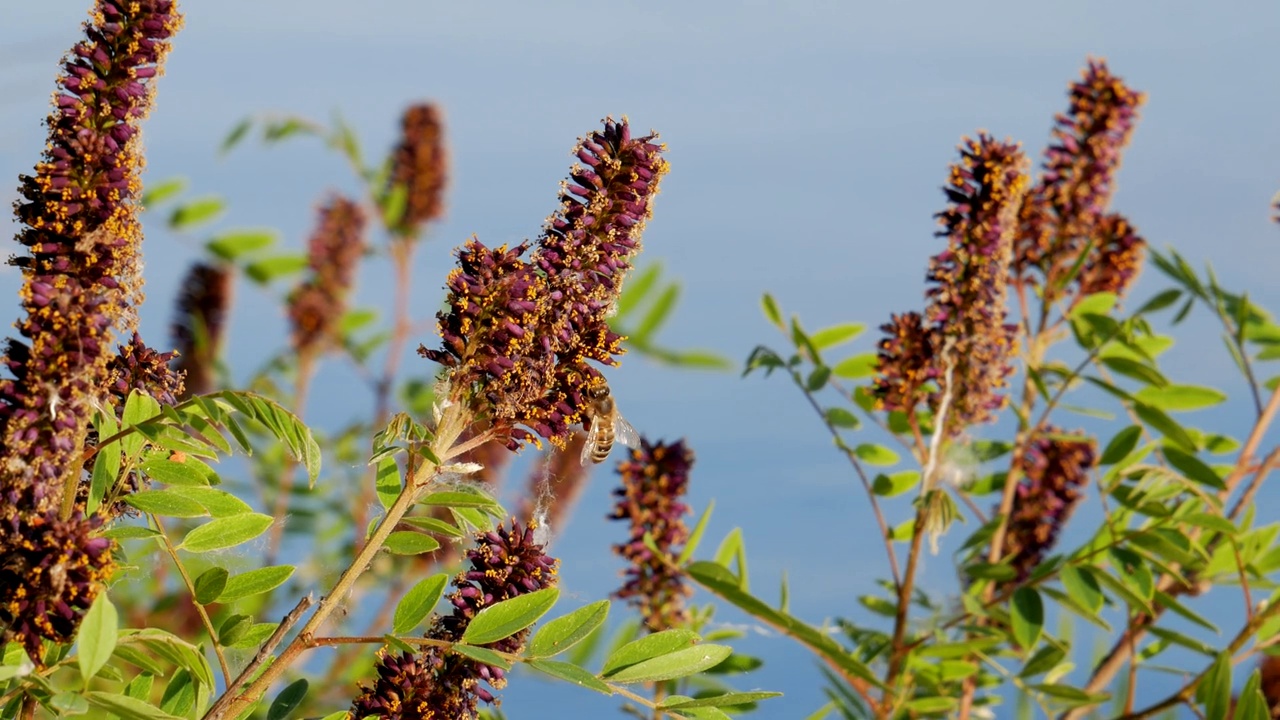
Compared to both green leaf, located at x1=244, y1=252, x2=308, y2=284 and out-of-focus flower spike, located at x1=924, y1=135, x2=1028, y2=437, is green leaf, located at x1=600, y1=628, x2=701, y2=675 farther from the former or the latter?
green leaf, located at x1=244, y1=252, x2=308, y2=284

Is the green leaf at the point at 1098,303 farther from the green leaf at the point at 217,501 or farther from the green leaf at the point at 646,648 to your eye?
the green leaf at the point at 217,501

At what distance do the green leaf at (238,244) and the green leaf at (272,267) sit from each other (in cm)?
4

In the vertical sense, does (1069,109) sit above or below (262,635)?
above

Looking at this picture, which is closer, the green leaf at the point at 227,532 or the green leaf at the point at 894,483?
the green leaf at the point at 227,532

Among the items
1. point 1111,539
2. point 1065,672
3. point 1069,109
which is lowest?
point 1065,672

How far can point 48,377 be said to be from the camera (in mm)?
1152

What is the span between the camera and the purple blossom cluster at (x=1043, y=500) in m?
2.77

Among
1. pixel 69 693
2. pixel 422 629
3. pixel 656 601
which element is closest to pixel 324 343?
pixel 656 601

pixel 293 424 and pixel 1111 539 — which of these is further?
pixel 1111 539

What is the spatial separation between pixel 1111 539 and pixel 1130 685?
337 mm

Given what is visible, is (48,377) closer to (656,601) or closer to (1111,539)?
(656,601)

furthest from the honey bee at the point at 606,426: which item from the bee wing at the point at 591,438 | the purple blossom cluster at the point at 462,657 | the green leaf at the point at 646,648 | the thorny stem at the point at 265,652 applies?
the thorny stem at the point at 265,652

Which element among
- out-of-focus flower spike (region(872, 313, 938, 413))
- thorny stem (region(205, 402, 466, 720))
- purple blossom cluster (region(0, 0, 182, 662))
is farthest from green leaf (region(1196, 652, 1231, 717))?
purple blossom cluster (region(0, 0, 182, 662))

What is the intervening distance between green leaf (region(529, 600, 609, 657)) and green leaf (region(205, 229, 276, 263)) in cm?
190
